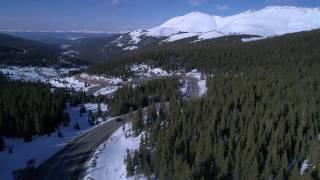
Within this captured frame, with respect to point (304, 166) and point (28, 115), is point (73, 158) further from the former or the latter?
point (304, 166)

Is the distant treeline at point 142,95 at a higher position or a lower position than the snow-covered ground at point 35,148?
higher

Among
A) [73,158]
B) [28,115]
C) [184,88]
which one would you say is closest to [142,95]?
[184,88]

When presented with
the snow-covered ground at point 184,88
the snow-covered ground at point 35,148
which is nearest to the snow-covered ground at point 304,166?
the snow-covered ground at point 35,148

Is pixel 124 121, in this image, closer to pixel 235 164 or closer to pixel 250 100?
pixel 250 100

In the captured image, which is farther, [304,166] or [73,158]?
[73,158]

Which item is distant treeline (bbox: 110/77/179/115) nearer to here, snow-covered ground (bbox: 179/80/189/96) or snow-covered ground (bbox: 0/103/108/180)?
snow-covered ground (bbox: 179/80/189/96)

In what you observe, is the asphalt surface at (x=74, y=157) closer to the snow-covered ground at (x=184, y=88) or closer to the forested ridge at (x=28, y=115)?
the forested ridge at (x=28, y=115)

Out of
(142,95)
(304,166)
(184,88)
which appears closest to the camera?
(304,166)
